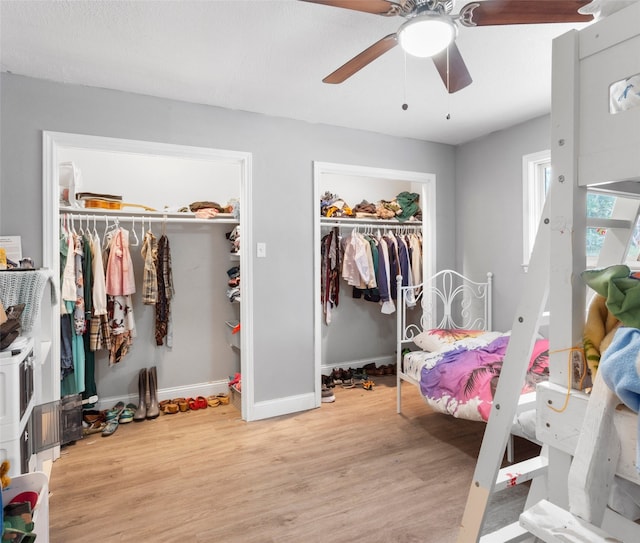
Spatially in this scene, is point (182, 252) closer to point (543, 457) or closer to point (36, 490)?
point (36, 490)

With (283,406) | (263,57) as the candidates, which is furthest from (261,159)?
(283,406)

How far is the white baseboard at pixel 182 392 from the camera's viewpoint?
3.21 metres

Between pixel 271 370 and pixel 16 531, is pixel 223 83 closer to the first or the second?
pixel 271 370

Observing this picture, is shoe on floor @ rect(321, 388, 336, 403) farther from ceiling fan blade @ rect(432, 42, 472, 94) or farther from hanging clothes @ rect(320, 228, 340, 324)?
ceiling fan blade @ rect(432, 42, 472, 94)

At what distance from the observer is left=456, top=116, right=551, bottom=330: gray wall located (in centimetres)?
331

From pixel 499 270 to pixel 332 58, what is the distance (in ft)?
7.87

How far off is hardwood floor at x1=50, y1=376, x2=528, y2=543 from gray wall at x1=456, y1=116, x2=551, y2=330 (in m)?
1.29

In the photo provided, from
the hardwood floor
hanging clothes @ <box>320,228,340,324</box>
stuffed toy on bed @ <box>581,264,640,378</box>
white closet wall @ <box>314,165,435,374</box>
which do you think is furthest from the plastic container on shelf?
white closet wall @ <box>314,165,435,374</box>

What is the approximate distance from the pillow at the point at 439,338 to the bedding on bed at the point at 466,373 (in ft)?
0.16

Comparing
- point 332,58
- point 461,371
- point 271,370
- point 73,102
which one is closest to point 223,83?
point 332,58

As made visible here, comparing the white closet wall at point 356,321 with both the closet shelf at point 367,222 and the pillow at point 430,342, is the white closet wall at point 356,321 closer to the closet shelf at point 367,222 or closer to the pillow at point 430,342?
the closet shelf at point 367,222

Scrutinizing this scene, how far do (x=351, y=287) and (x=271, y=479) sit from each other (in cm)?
243

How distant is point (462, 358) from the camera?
2494 millimetres

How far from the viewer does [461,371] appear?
2.35 meters
